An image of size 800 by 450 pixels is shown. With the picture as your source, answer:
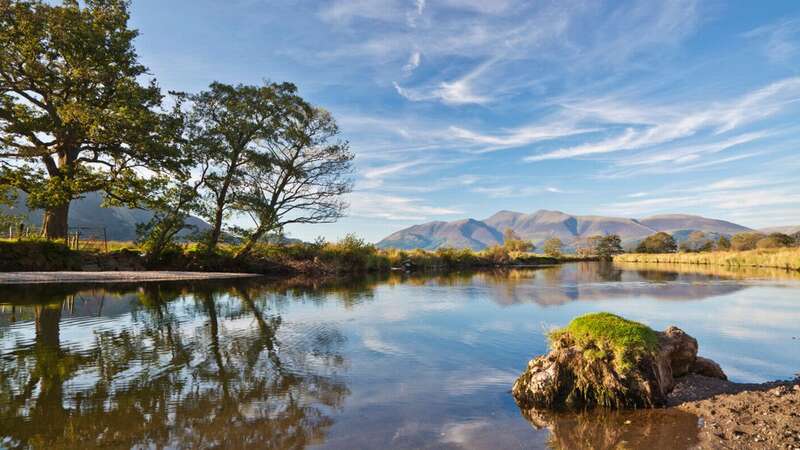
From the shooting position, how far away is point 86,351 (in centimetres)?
863

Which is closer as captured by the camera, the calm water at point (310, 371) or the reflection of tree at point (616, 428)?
the reflection of tree at point (616, 428)

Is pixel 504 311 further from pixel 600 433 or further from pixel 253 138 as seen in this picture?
pixel 253 138

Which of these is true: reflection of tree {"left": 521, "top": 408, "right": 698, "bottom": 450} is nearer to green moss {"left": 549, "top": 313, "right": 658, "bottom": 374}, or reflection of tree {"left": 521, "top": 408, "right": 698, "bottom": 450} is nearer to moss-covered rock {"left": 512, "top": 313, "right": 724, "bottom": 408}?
moss-covered rock {"left": 512, "top": 313, "right": 724, "bottom": 408}

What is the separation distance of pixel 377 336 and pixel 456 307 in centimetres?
614

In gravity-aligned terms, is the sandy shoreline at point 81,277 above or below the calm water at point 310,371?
above

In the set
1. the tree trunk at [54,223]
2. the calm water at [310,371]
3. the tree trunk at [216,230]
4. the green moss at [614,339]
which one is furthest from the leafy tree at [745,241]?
the tree trunk at [54,223]

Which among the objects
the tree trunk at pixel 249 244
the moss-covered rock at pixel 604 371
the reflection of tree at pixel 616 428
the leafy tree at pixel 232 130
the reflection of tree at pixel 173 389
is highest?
the leafy tree at pixel 232 130

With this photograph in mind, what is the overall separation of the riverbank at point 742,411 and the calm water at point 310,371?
34cm

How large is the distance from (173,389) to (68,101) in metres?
28.1

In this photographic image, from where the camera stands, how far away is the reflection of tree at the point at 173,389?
15.9 feet

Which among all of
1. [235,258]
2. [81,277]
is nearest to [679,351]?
[81,277]

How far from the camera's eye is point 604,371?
19.7ft

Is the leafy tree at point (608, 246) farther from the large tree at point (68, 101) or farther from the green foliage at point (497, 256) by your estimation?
the large tree at point (68, 101)

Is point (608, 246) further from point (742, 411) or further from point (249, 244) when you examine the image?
point (742, 411)
